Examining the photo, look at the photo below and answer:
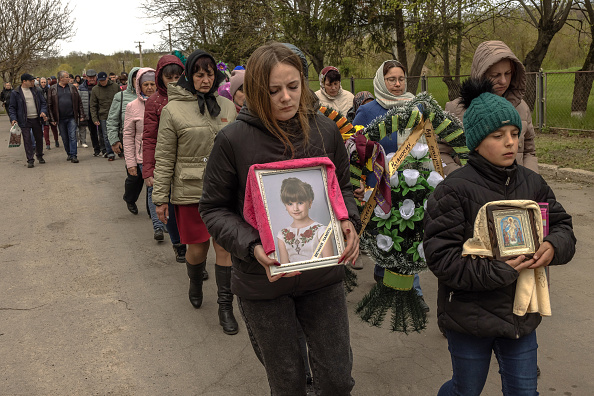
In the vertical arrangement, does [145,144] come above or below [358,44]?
below

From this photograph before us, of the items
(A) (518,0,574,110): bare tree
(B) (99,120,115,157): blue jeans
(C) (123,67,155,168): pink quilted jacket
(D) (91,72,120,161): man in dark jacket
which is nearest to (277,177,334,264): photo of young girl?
(C) (123,67,155,168): pink quilted jacket

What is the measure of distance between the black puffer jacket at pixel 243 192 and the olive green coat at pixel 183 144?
77.7 inches

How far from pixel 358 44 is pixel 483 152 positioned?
63.1 feet

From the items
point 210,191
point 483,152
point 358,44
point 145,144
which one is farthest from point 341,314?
point 358,44

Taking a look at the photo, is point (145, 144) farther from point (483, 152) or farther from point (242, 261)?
point (483, 152)

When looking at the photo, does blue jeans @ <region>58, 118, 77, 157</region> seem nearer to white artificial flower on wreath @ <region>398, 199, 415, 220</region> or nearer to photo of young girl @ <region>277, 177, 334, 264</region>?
white artificial flower on wreath @ <region>398, 199, 415, 220</region>

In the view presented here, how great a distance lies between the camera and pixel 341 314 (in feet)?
8.68

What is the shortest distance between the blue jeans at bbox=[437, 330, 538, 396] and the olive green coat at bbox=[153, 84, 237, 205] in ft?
8.18

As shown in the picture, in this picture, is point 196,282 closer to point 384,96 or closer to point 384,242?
point 384,242

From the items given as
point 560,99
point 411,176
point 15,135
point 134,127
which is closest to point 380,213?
point 411,176

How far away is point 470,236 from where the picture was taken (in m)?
2.58

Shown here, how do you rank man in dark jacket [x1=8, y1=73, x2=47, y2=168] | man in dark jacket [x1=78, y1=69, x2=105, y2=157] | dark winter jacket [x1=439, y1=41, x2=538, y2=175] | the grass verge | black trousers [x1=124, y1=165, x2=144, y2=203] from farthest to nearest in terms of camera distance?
man in dark jacket [x1=78, y1=69, x2=105, y2=157] → man in dark jacket [x1=8, y1=73, x2=47, y2=168] → the grass verge → black trousers [x1=124, y1=165, x2=144, y2=203] → dark winter jacket [x1=439, y1=41, x2=538, y2=175]

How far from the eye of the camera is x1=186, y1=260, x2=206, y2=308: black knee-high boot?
193 inches

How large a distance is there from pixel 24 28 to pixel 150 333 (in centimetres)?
3741
